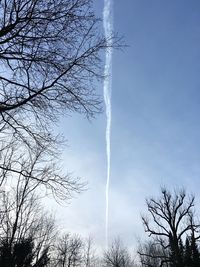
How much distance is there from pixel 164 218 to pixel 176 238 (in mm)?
2590

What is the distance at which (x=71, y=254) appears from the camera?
5612cm

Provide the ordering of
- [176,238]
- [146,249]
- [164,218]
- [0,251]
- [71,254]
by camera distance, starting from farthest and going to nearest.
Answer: [146,249], [71,254], [164,218], [176,238], [0,251]

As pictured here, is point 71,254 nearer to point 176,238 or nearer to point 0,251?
point 176,238

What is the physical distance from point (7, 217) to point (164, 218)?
1994 centimetres

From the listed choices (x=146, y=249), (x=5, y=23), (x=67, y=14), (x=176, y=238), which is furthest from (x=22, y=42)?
(x=146, y=249)

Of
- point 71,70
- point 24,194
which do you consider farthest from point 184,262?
point 71,70

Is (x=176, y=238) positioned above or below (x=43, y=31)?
above

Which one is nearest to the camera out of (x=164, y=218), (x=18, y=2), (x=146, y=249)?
(x=18, y=2)

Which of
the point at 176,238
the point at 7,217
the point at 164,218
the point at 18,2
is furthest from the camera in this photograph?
the point at 164,218

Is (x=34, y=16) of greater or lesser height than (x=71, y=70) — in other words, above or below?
above

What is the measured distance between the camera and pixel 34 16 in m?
6.32

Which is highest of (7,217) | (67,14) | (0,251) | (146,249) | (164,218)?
(146,249)

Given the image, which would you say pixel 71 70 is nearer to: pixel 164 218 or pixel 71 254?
pixel 164 218

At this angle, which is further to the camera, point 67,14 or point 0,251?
point 0,251
